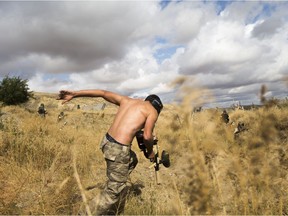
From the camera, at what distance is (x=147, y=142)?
4047mm

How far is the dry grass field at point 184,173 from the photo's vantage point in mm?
1624

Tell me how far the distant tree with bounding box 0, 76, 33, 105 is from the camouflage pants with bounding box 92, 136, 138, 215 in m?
25.7

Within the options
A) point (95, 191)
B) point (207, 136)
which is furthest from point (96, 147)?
point (207, 136)

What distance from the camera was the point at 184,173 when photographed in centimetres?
270

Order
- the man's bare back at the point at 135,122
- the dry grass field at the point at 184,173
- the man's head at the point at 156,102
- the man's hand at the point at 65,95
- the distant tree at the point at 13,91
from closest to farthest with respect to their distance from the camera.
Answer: the dry grass field at the point at 184,173, the man's bare back at the point at 135,122, the man's head at the point at 156,102, the man's hand at the point at 65,95, the distant tree at the point at 13,91

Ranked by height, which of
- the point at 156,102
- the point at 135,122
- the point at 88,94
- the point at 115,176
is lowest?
the point at 115,176

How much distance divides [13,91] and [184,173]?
2786 centimetres

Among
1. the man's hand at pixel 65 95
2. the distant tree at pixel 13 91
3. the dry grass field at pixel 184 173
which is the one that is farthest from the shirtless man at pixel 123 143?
the distant tree at pixel 13 91

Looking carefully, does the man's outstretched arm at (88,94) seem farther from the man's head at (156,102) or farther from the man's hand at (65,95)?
the man's head at (156,102)

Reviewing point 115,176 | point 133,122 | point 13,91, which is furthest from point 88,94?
point 13,91

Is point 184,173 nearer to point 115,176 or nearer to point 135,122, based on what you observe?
point 115,176

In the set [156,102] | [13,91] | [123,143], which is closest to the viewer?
[123,143]

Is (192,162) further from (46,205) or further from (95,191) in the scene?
(95,191)

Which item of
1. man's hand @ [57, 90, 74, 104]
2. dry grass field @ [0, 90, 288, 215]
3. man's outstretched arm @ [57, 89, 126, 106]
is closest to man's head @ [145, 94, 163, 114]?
dry grass field @ [0, 90, 288, 215]
